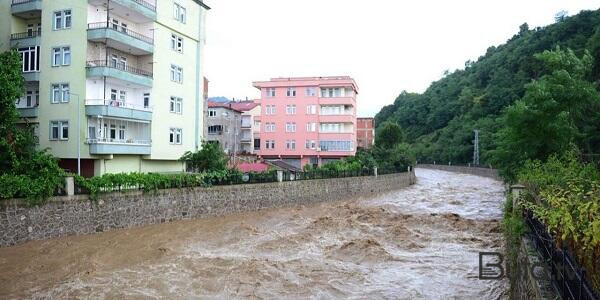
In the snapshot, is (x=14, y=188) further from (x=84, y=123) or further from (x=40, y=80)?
(x=40, y=80)

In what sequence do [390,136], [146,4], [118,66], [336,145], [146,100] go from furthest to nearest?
1. [390,136]
2. [336,145]
3. [146,100]
4. [146,4]
5. [118,66]

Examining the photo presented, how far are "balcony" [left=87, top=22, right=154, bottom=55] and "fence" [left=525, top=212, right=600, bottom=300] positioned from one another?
922 inches

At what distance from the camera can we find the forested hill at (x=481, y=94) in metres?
66.4

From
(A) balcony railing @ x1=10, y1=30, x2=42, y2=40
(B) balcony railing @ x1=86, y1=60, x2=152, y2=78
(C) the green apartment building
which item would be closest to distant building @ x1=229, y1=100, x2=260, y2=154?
(C) the green apartment building

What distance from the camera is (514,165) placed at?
85.6 feet

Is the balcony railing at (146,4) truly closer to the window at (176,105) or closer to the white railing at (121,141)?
the window at (176,105)

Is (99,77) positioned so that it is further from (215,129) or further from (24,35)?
(215,129)

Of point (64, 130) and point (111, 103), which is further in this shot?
point (111, 103)

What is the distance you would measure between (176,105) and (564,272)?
27.9 meters

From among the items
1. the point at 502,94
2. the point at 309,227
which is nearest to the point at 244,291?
the point at 309,227

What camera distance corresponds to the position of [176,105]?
30328 millimetres

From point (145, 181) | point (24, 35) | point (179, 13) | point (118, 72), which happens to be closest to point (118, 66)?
point (118, 72)

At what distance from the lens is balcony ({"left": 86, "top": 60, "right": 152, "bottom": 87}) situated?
24438 millimetres

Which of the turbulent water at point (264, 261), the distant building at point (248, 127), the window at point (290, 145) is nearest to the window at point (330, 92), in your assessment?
the window at point (290, 145)
